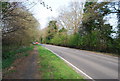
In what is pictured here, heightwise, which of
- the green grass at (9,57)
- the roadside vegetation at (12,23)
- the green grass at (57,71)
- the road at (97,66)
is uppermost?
the roadside vegetation at (12,23)

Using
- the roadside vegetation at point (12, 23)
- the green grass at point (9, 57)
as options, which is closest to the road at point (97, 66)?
the roadside vegetation at point (12, 23)

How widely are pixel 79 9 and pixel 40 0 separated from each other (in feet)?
89.7

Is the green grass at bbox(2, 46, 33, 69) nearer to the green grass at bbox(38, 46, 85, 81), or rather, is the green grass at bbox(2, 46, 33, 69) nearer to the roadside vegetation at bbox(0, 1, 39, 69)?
the roadside vegetation at bbox(0, 1, 39, 69)

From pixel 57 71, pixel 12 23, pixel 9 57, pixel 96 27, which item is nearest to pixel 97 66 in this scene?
pixel 57 71

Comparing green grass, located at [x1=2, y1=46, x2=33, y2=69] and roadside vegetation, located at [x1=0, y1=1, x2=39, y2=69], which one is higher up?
roadside vegetation, located at [x1=0, y1=1, x2=39, y2=69]

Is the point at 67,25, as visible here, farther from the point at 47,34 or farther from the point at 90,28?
the point at 47,34

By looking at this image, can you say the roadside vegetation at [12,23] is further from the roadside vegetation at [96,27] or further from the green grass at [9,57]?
the roadside vegetation at [96,27]

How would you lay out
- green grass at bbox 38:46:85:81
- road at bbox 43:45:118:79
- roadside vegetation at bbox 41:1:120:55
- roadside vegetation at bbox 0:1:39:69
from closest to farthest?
green grass at bbox 38:46:85:81 < roadside vegetation at bbox 0:1:39:69 < road at bbox 43:45:118:79 < roadside vegetation at bbox 41:1:120:55

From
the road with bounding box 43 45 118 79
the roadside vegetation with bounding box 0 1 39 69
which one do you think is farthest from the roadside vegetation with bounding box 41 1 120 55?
the roadside vegetation with bounding box 0 1 39 69

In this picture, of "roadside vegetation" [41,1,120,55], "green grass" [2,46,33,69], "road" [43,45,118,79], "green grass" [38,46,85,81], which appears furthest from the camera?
"roadside vegetation" [41,1,120,55]

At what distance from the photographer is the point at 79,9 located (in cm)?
2986

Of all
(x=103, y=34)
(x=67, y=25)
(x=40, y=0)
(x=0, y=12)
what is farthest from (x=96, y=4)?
(x=67, y=25)

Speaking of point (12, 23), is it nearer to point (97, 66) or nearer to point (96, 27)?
point (97, 66)

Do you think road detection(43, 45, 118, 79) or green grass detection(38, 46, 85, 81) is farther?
road detection(43, 45, 118, 79)
